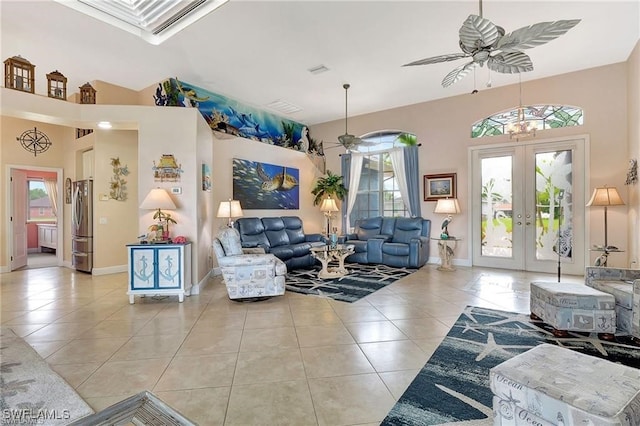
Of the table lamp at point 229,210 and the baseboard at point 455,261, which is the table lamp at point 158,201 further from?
the baseboard at point 455,261

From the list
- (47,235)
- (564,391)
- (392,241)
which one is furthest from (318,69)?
(47,235)

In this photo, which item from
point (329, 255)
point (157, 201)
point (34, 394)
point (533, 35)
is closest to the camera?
point (34, 394)

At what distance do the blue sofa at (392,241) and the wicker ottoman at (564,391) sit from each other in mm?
4548

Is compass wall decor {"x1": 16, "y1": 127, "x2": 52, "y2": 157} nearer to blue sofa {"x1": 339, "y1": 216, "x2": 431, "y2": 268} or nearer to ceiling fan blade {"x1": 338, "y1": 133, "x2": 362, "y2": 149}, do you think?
ceiling fan blade {"x1": 338, "y1": 133, "x2": 362, "y2": 149}

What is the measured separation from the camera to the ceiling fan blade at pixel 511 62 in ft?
9.00

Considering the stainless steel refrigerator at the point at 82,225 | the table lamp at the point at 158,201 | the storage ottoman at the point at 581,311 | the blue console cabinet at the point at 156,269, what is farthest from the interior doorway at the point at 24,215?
the storage ottoman at the point at 581,311

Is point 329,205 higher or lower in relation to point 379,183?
lower

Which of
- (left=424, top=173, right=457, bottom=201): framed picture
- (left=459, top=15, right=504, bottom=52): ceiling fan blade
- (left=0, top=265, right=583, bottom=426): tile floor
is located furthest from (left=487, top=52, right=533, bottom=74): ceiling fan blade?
(left=424, top=173, right=457, bottom=201): framed picture

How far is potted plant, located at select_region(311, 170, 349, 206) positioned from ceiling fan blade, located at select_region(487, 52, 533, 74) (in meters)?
5.22

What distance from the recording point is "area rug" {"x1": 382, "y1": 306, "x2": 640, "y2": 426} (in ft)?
5.85

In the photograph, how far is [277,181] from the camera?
7.26m

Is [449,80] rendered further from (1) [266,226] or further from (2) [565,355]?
(1) [266,226]

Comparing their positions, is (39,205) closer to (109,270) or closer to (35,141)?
(35,141)

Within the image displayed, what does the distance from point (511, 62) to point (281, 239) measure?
4.69 metres
